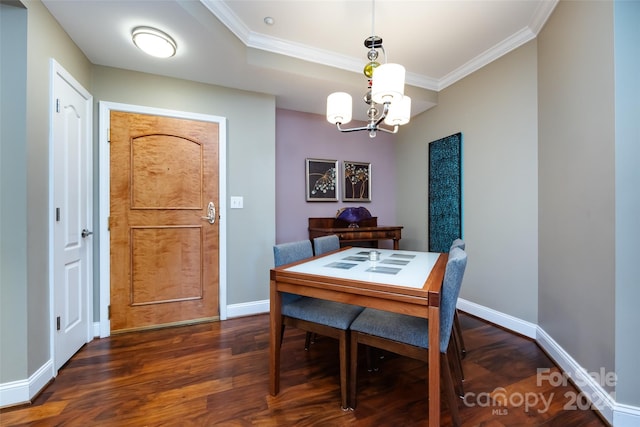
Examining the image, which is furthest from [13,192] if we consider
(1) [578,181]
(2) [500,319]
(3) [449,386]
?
(2) [500,319]

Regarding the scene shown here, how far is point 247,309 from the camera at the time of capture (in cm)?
276

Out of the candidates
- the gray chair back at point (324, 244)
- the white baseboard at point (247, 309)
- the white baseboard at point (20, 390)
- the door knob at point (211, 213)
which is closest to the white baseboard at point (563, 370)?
the white baseboard at point (20, 390)

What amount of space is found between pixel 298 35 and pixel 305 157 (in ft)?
4.53

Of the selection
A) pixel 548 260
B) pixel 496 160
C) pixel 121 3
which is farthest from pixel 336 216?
pixel 121 3

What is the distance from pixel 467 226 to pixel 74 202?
3498mm

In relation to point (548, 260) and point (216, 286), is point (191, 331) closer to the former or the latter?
point (216, 286)

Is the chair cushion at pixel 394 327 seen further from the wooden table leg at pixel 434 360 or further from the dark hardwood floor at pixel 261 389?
the dark hardwood floor at pixel 261 389

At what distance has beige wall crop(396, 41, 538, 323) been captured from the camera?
2.24 meters

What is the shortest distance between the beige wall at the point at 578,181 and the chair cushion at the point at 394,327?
1.01m

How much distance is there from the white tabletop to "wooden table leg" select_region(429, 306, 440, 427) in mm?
134

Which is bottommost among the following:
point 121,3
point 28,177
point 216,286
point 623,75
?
point 216,286

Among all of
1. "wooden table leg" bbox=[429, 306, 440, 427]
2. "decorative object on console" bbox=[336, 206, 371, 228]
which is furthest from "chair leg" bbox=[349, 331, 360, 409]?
"decorative object on console" bbox=[336, 206, 371, 228]

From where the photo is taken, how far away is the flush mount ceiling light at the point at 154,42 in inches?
73.0

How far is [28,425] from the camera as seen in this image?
1.34m
